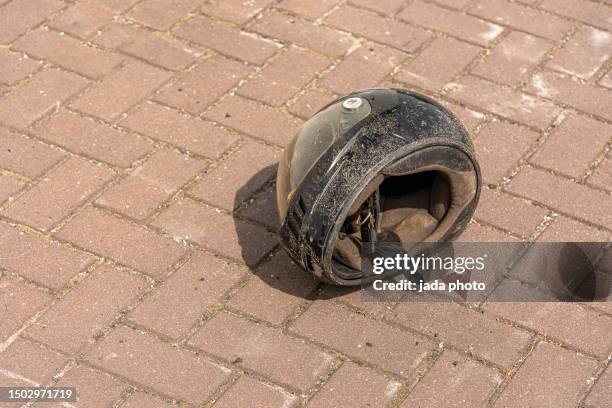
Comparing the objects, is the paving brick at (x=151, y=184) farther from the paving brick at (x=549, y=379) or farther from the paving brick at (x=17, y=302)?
the paving brick at (x=549, y=379)

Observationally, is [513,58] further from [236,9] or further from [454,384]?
[454,384]

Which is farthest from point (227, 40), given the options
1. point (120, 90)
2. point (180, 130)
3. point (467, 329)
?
point (467, 329)

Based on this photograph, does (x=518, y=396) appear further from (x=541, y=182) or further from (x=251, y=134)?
(x=251, y=134)

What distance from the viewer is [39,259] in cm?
431

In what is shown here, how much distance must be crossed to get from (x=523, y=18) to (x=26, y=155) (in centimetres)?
272

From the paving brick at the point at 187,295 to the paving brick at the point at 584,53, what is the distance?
7.07ft

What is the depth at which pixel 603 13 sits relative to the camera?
5.72m

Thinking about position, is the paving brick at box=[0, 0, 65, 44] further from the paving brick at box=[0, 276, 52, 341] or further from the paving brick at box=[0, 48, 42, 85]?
the paving brick at box=[0, 276, 52, 341]

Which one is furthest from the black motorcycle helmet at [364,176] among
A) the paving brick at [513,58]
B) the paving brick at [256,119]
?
the paving brick at [513,58]

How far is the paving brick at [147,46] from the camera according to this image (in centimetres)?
538

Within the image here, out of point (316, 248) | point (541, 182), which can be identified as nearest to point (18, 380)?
point (316, 248)

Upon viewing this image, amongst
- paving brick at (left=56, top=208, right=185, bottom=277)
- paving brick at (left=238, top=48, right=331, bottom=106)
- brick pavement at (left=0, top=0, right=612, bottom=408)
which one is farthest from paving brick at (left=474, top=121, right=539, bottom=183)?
paving brick at (left=56, top=208, right=185, bottom=277)

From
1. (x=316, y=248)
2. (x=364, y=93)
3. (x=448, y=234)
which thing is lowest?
(x=448, y=234)

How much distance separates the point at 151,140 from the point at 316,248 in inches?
54.7
